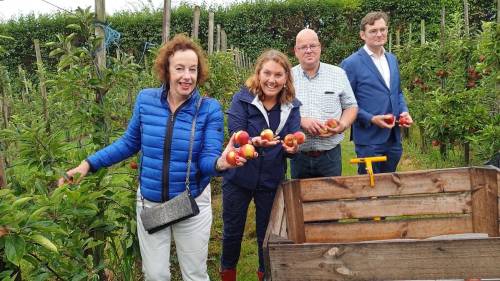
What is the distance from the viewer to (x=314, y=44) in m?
2.87

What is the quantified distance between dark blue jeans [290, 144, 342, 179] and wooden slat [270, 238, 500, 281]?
1.31 metres

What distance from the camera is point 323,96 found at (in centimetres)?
293

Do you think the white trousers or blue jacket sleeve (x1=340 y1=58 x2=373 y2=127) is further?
blue jacket sleeve (x1=340 y1=58 x2=373 y2=127)

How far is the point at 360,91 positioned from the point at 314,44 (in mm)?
614

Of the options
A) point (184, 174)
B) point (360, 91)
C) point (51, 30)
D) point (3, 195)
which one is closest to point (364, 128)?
point (360, 91)

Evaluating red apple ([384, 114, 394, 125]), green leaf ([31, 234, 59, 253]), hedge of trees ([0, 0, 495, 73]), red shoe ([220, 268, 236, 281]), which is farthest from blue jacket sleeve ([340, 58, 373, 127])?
hedge of trees ([0, 0, 495, 73])

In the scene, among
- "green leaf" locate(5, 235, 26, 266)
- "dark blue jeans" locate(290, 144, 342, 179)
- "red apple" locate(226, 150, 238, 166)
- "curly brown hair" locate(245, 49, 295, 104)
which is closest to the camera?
"green leaf" locate(5, 235, 26, 266)

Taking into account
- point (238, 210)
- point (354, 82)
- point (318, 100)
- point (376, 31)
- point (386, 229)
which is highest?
point (376, 31)

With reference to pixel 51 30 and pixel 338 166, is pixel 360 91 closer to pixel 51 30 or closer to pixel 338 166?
pixel 338 166

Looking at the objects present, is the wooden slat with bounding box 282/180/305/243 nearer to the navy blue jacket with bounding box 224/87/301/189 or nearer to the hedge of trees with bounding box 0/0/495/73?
the navy blue jacket with bounding box 224/87/301/189

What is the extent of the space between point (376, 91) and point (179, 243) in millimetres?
1648

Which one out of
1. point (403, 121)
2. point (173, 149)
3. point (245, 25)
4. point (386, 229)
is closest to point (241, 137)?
point (173, 149)

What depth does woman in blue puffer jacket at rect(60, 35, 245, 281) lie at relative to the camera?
2.22 m

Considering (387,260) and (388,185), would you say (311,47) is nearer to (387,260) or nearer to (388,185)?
(388,185)
